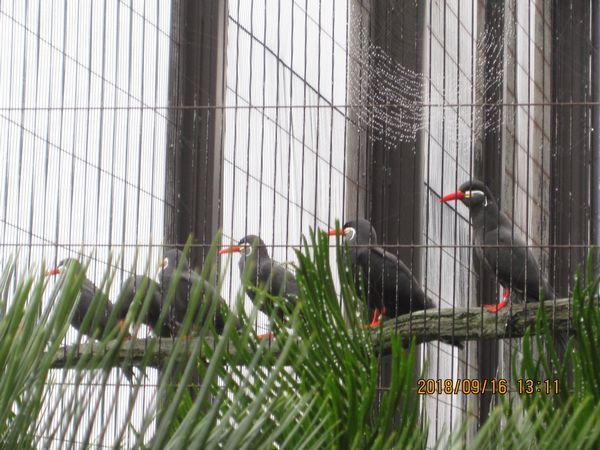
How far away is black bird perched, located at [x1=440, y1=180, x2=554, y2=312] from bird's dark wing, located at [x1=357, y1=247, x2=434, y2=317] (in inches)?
9.6

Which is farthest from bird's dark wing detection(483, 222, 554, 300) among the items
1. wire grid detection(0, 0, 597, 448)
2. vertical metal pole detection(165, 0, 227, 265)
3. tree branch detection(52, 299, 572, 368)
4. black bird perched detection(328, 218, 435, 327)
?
vertical metal pole detection(165, 0, 227, 265)

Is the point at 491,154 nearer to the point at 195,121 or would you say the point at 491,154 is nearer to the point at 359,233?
the point at 359,233

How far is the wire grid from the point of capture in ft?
13.0

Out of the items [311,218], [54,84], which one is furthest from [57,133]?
[311,218]

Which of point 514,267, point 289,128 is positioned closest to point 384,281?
point 514,267

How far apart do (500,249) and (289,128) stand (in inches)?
35.3

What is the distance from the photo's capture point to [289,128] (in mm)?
4379

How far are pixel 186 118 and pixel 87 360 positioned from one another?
408cm

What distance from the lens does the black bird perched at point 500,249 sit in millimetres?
3910

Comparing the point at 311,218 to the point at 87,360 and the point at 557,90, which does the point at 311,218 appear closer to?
the point at 557,90

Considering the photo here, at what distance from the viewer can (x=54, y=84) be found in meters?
4.17
